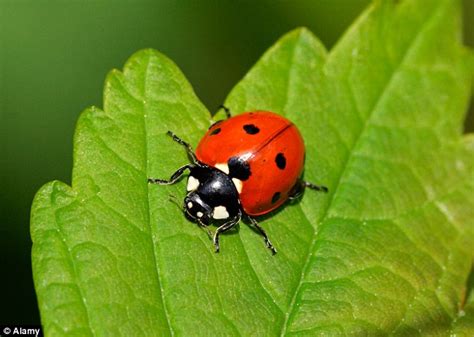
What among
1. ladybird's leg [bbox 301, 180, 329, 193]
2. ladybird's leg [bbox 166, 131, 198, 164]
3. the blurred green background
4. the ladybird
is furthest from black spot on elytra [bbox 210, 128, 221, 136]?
the blurred green background

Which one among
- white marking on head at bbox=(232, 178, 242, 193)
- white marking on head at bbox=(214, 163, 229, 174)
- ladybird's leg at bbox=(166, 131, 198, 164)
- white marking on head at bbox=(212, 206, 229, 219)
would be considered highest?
ladybird's leg at bbox=(166, 131, 198, 164)

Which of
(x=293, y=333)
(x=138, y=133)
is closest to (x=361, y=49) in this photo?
(x=138, y=133)

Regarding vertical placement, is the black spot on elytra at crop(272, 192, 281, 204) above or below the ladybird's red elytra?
below

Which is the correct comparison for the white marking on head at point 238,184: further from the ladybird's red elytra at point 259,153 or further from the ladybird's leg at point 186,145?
the ladybird's leg at point 186,145

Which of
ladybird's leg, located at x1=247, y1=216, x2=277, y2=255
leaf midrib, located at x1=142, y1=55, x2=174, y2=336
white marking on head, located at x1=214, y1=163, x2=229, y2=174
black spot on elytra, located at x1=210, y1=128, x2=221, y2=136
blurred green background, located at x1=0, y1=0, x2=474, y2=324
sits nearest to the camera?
leaf midrib, located at x1=142, y1=55, x2=174, y2=336

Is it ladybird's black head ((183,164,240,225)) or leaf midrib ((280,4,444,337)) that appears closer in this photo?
leaf midrib ((280,4,444,337))

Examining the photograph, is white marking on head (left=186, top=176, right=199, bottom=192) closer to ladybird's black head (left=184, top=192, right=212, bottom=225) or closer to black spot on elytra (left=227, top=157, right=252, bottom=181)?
ladybird's black head (left=184, top=192, right=212, bottom=225)

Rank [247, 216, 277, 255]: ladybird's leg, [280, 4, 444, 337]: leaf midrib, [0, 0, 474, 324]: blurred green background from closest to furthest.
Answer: [280, 4, 444, 337]: leaf midrib
[247, 216, 277, 255]: ladybird's leg
[0, 0, 474, 324]: blurred green background

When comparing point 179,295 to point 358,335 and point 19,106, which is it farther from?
point 19,106
